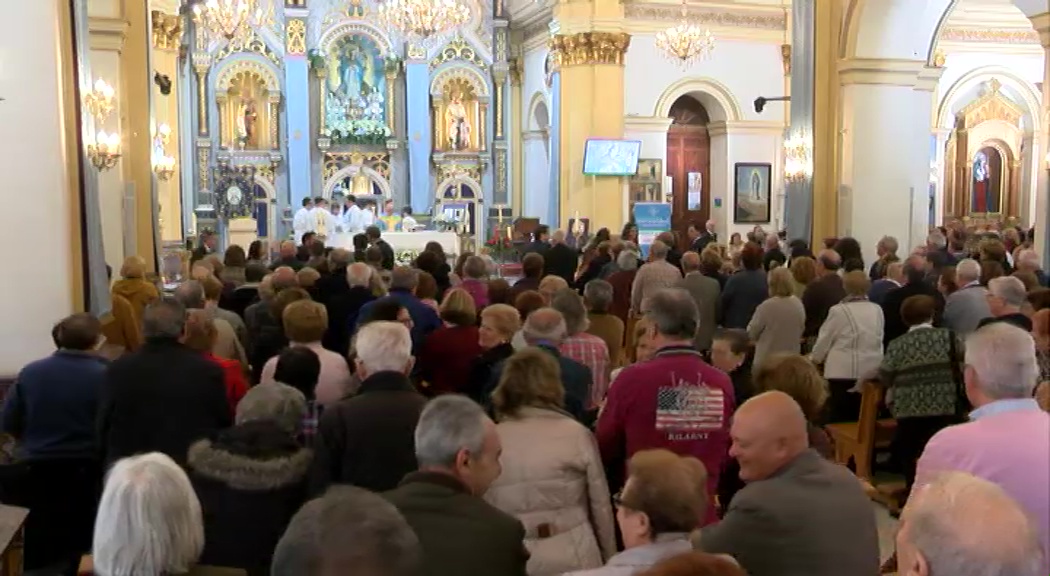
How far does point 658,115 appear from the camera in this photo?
75.0 feet

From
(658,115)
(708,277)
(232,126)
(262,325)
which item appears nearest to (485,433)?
(262,325)

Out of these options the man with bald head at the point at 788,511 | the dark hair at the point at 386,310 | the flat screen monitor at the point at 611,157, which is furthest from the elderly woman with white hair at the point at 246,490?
the flat screen monitor at the point at 611,157

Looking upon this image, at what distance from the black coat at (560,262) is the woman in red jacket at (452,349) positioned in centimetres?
683

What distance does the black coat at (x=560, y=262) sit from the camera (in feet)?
44.5

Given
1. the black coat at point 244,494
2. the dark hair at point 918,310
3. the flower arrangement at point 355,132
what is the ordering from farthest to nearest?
the flower arrangement at point 355,132
the dark hair at point 918,310
the black coat at point 244,494

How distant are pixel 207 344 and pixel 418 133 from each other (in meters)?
21.4

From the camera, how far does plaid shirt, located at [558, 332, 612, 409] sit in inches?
239

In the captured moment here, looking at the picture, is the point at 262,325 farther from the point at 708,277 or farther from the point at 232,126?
the point at 232,126

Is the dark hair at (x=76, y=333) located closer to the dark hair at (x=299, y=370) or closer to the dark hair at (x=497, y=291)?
the dark hair at (x=299, y=370)

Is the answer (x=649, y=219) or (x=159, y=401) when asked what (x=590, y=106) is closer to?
(x=649, y=219)

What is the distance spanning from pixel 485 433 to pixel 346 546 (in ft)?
4.67

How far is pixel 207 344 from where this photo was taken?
5754mm

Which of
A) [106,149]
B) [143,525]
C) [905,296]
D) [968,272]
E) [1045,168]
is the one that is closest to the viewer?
[143,525]

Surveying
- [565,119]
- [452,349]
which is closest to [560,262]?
[452,349]
